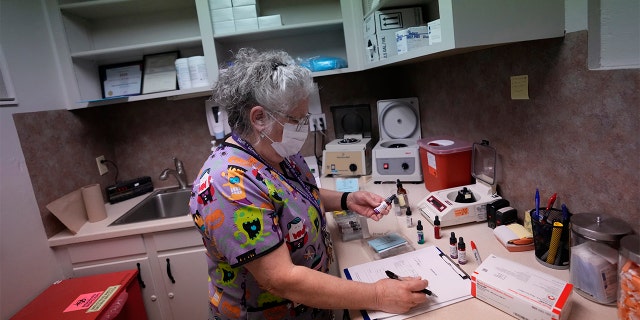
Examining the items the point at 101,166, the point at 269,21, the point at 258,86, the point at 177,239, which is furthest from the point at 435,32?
the point at 101,166

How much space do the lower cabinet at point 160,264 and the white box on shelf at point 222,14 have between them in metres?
1.18

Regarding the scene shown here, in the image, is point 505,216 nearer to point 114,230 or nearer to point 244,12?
point 244,12

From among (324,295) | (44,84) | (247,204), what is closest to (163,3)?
(44,84)

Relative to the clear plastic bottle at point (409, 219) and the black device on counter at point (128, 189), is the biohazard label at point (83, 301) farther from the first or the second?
the clear plastic bottle at point (409, 219)

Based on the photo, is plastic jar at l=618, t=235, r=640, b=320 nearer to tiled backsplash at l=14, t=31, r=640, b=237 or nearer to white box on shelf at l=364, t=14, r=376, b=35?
tiled backsplash at l=14, t=31, r=640, b=237

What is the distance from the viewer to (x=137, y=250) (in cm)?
179

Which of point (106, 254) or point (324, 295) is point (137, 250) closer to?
point (106, 254)

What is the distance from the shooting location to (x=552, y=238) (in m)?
0.93

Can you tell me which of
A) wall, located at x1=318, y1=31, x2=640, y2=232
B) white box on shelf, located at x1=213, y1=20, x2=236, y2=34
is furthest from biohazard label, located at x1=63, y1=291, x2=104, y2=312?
wall, located at x1=318, y1=31, x2=640, y2=232

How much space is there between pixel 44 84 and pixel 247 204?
1.70 metres

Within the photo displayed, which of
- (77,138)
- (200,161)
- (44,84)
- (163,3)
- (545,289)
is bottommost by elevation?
(545,289)

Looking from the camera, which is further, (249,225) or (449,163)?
(449,163)

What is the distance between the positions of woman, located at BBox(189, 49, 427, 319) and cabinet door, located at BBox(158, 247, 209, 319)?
856mm

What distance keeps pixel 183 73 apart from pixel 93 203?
0.87m
